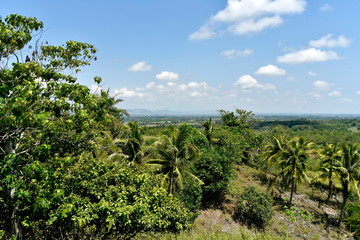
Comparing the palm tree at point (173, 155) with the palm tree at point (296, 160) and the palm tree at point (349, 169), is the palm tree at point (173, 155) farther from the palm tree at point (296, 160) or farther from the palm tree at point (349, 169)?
the palm tree at point (349, 169)

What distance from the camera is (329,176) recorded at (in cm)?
2267

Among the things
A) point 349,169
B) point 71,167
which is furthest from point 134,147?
point 349,169

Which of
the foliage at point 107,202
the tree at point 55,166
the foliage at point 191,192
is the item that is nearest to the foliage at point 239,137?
the foliage at point 191,192

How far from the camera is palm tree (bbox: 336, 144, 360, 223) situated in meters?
20.0

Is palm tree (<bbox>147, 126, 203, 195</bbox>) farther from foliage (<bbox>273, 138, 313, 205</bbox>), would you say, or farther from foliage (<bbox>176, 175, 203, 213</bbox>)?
foliage (<bbox>273, 138, 313, 205</bbox>)

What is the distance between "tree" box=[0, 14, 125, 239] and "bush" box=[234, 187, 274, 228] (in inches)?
621

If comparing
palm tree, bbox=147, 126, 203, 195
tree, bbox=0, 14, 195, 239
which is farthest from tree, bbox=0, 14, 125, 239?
palm tree, bbox=147, 126, 203, 195

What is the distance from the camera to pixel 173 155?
1543cm

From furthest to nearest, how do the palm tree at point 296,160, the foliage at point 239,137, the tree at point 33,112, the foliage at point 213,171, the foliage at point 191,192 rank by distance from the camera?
the foliage at point 239,137 → the palm tree at point 296,160 → the foliage at point 213,171 → the foliage at point 191,192 → the tree at point 33,112

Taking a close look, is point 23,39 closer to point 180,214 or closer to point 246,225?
point 180,214

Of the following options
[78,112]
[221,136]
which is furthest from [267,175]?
[78,112]

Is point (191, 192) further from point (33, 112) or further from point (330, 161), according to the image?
point (330, 161)

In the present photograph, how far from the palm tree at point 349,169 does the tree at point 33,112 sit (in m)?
23.8

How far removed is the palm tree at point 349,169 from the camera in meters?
20.0
